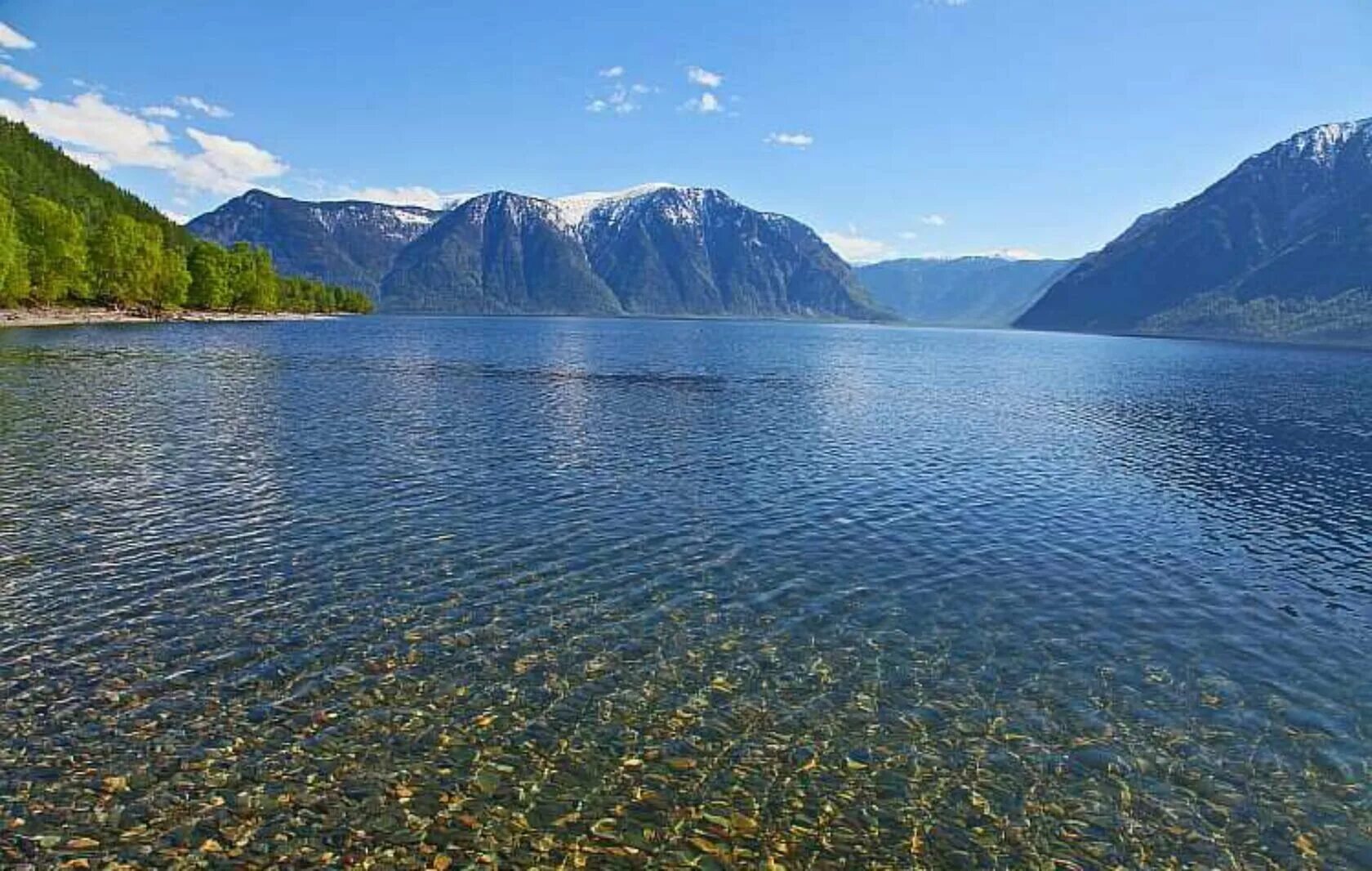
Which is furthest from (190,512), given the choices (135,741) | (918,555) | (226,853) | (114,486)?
(918,555)

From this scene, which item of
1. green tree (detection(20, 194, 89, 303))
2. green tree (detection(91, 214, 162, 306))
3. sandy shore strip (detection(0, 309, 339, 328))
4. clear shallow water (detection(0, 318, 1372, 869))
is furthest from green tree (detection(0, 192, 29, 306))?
clear shallow water (detection(0, 318, 1372, 869))

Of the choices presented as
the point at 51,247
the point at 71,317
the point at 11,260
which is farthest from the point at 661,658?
the point at 51,247

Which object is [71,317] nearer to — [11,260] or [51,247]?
[51,247]

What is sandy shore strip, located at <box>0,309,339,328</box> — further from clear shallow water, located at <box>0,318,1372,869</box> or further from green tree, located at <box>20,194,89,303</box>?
clear shallow water, located at <box>0,318,1372,869</box>

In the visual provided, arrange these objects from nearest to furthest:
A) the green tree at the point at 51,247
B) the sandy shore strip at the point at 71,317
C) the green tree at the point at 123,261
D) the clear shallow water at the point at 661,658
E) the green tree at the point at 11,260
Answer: the clear shallow water at the point at 661,658
the green tree at the point at 11,260
the sandy shore strip at the point at 71,317
the green tree at the point at 51,247
the green tree at the point at 123,261

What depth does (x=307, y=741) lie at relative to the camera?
18422mm

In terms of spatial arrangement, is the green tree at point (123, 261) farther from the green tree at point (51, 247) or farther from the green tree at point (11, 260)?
the green tree at point (11, 260)

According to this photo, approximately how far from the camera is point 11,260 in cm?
14050

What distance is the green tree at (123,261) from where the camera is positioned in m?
179

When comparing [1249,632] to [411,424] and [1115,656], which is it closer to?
[1115,656]

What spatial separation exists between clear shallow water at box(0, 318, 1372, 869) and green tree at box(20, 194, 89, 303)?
13503cm

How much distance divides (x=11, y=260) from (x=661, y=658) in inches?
6646

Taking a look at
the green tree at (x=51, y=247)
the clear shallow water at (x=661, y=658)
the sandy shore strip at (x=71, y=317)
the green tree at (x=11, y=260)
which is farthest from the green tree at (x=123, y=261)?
the clear shallow water at (x=661, y=658)

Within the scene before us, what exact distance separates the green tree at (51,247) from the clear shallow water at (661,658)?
135 meters
